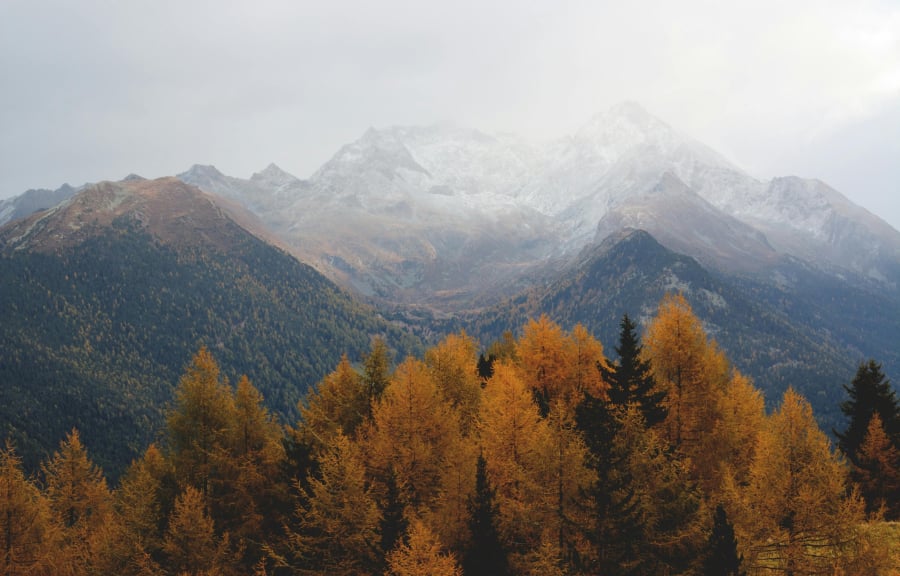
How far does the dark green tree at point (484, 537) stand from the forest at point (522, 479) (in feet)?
0.31

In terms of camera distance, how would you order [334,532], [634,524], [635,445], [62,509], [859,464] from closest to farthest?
1. [634,524]
2. [635,445]
3. [334,532]
4. [859,464]
5. [62,509]

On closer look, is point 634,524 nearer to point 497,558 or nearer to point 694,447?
point 497,558

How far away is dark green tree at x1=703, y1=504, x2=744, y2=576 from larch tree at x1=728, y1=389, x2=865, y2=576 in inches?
114

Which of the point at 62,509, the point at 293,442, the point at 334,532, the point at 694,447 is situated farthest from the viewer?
the point at 62,509

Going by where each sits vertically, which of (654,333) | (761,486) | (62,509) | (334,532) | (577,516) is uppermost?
(654,333)

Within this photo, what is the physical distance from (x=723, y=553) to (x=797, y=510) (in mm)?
6207

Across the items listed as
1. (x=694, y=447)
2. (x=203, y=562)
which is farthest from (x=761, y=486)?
(x=203, y=562)

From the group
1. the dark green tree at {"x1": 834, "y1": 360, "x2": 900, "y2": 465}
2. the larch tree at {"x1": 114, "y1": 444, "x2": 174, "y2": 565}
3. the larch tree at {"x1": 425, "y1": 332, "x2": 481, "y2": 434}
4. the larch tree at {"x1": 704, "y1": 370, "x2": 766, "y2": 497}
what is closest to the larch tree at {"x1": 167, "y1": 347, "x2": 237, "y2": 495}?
the larch tree at {"x1": 114, "y1": 444, "x2": 174, "y2": 565}

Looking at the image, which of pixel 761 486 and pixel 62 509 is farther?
pixel 62 509

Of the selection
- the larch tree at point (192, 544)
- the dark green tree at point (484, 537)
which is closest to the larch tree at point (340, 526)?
the larch tree at point (192, 544)

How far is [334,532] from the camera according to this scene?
34438mm

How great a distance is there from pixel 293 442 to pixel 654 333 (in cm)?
2633

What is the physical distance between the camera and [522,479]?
3206 centimetres

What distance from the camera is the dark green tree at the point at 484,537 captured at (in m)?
30.4
